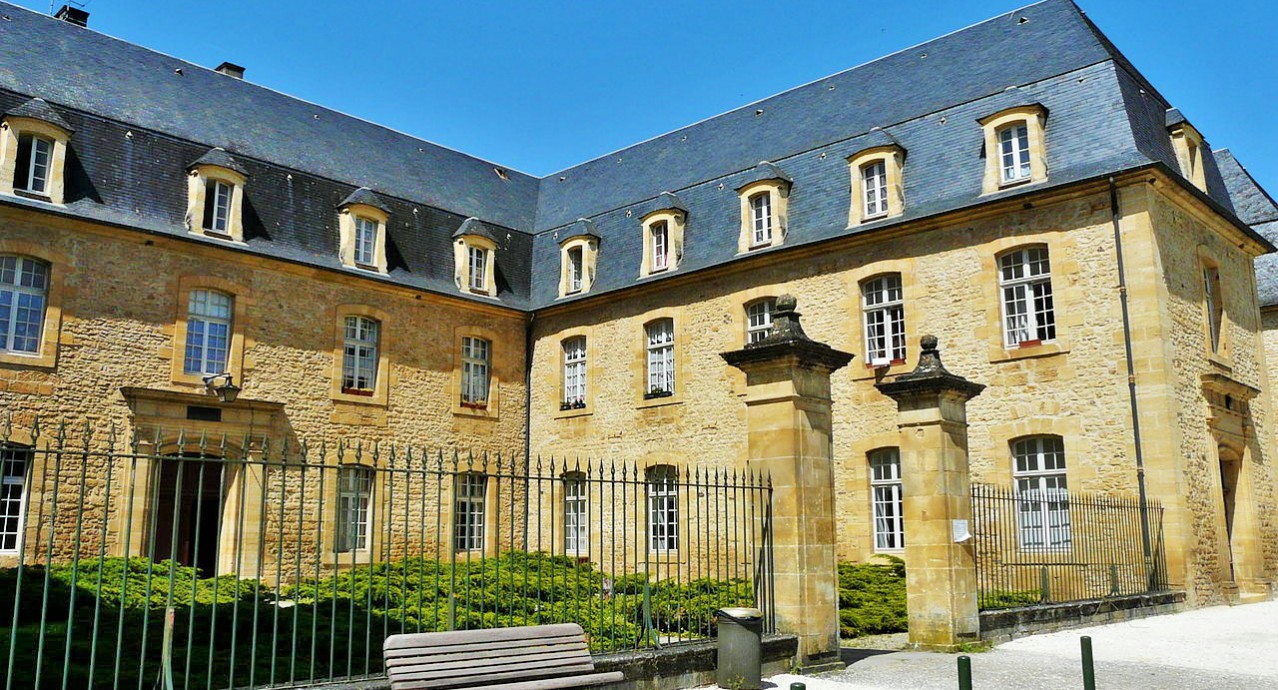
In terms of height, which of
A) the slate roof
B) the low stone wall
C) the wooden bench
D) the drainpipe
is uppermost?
the slate roof

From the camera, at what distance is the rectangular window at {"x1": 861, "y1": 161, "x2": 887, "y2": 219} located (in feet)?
52.4

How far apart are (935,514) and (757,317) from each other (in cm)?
843

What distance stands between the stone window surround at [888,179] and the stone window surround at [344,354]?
8308 millimetres

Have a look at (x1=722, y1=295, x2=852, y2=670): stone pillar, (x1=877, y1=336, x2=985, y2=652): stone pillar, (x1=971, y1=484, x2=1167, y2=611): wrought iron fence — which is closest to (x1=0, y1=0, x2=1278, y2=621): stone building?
(x1=971, y1=484, x2=1167, y2=611): wrought iron fence

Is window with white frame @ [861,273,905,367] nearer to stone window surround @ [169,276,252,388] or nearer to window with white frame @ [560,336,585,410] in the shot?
window with white frame @ [560,336,585,410]

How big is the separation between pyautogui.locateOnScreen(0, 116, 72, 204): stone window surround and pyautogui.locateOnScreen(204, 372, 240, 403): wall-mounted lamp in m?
3.28

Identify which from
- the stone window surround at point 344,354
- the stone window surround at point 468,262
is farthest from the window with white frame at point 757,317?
the stone window surround at point 344,354

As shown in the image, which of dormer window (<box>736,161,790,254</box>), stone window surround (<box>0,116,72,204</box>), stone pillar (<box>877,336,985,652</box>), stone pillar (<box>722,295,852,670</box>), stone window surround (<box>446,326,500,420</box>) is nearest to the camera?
stone pillar (<box>722,295,852,670</box>)

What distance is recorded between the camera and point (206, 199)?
52.9 ft

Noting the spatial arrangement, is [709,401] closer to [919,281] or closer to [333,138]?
[919,281]

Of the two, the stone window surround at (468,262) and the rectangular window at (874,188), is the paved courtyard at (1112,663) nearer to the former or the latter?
the rectangular window at (874,188)

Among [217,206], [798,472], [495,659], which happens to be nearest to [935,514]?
[798,472]

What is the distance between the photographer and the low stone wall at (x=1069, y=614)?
9570 mm

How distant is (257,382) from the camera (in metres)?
16.1
